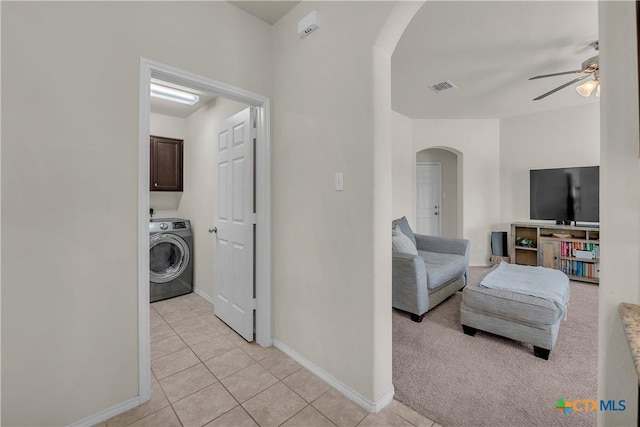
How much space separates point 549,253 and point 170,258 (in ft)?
18.1

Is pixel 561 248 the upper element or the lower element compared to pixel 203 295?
upper

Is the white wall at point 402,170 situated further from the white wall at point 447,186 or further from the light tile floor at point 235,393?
the light tile floor at point 235,393

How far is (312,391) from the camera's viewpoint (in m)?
1.75

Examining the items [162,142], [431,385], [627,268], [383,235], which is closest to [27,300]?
[383,235]

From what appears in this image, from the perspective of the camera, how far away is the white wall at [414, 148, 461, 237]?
6.12 meters

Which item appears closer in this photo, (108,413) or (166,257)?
(108,413)

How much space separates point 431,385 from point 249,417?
1135 millimetres

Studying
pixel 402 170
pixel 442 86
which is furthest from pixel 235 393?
pixel 402 170

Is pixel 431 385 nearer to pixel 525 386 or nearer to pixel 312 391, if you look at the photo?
pixel 525 386

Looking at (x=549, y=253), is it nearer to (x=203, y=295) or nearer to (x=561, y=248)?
(x=561, y=248)

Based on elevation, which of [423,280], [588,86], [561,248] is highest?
[588,86]

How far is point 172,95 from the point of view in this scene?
2988 mm

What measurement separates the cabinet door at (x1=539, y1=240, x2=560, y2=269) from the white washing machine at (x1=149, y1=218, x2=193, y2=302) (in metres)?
5.22

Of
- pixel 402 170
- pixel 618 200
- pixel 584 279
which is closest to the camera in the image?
pixel 618 200
